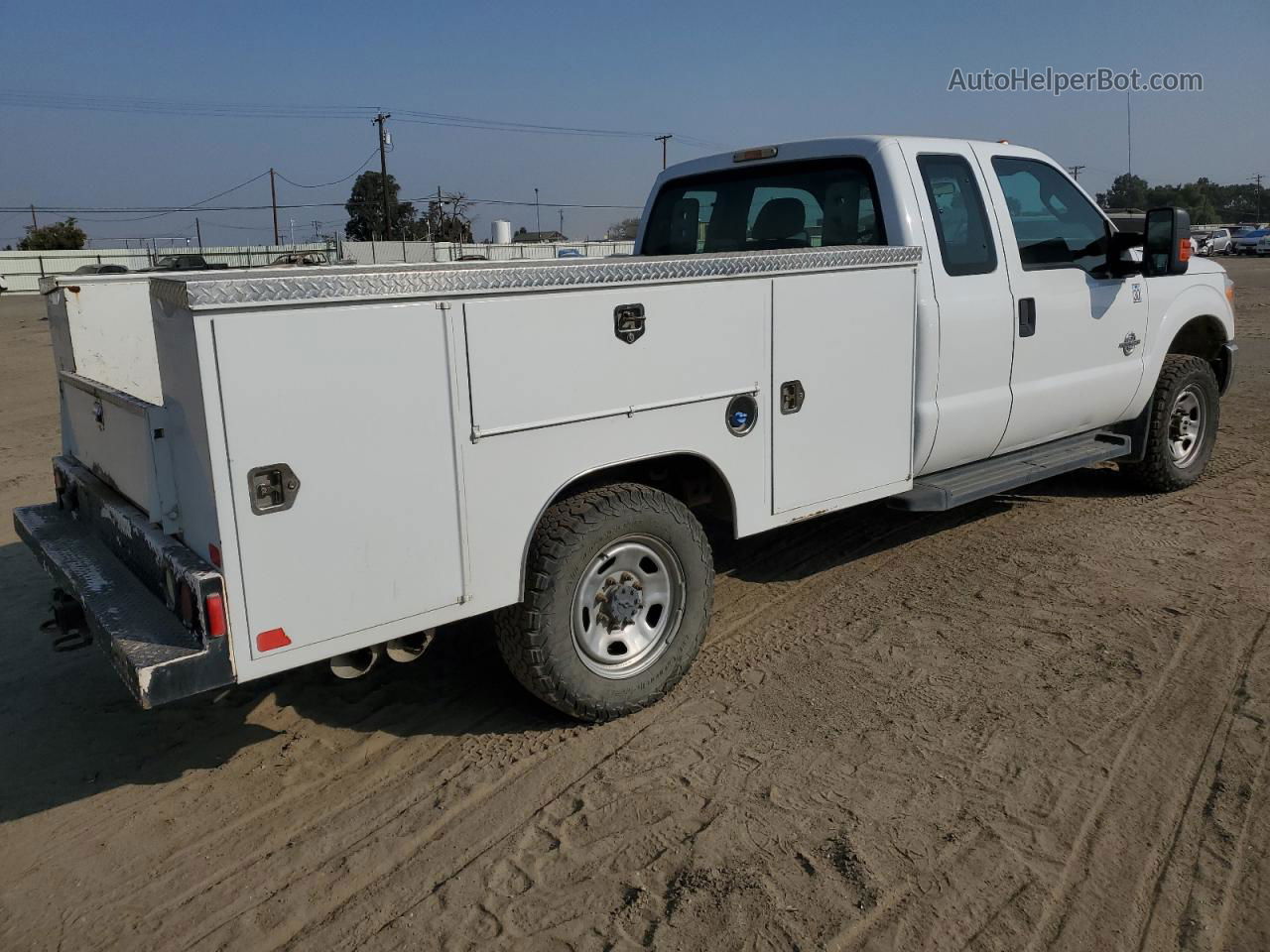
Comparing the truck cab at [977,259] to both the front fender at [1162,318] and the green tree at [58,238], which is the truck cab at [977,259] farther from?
the green tree at [58,238]

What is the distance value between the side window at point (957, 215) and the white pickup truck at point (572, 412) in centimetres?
2

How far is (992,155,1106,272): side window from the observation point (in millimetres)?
5582

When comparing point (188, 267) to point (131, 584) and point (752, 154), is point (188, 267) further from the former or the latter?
point (752, 154)

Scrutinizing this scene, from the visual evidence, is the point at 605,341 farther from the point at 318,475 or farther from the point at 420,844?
the point at 420,844

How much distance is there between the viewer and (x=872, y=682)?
14.2 feet

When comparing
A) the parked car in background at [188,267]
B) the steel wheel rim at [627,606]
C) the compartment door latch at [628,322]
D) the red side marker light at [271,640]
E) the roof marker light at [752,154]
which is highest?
the roof marker light at [752,154]

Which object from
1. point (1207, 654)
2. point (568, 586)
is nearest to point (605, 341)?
point (568, 586)

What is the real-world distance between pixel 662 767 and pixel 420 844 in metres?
0.89

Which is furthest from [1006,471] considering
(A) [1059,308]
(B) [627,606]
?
(B) [627,606]

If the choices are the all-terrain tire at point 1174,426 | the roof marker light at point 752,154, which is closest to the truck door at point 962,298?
the roof marker light at point 752,154

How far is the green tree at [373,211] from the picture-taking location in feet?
199

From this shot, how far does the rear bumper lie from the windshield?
3472mm

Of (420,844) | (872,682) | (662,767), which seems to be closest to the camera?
(420,844)

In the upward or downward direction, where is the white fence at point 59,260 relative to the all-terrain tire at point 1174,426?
upward
